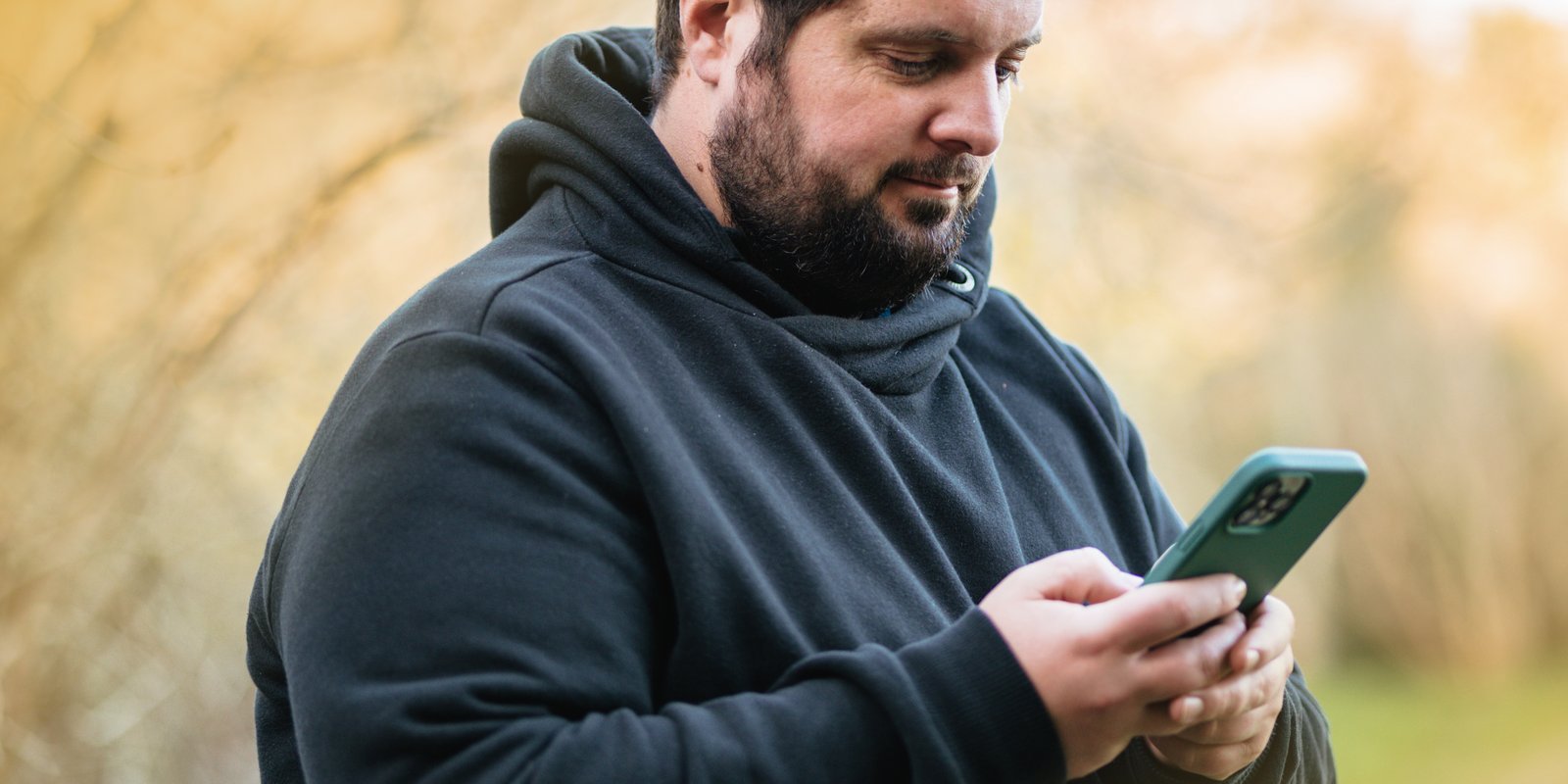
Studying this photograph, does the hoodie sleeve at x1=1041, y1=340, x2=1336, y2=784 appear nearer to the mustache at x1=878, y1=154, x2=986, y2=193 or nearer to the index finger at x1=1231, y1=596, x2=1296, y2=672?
the index finger at x1=1231, y1=596, x2=1296, y2=672

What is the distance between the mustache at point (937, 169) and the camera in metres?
1.14

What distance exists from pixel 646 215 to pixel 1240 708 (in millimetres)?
570

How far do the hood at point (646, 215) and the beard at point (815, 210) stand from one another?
0.03 metres

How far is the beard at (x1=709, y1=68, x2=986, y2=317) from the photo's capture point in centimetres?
114

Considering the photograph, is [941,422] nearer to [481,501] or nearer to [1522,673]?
[481,501]

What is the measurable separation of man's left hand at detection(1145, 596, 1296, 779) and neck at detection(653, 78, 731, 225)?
1.74 feet

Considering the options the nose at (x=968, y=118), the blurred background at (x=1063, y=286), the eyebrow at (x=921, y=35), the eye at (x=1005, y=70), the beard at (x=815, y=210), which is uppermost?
the eyebrow at (x=921, y=35)

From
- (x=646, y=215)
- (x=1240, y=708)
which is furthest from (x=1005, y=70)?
(x=1240, y=708)

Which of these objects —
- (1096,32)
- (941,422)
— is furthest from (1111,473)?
(1096,32)

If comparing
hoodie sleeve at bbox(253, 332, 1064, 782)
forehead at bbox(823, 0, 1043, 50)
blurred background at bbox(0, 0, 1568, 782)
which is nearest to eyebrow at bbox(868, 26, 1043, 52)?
forehead at bbox(823, 0, 1043, 50)

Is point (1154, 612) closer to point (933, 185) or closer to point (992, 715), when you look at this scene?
point (992, 715)

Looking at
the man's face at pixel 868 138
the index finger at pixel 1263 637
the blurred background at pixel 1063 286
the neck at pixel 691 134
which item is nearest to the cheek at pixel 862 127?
the man's face at pixel 868 138

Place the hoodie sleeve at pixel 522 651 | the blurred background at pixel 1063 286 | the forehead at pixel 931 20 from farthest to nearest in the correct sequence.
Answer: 1. the blurred background at pixel 1063 286
2. the forehead at pixel 931 20
3. the hoodie sleeve at pixel 522 651

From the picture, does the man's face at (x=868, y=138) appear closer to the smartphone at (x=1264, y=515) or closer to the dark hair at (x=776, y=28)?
the dark hair at (x=776, y=28)
